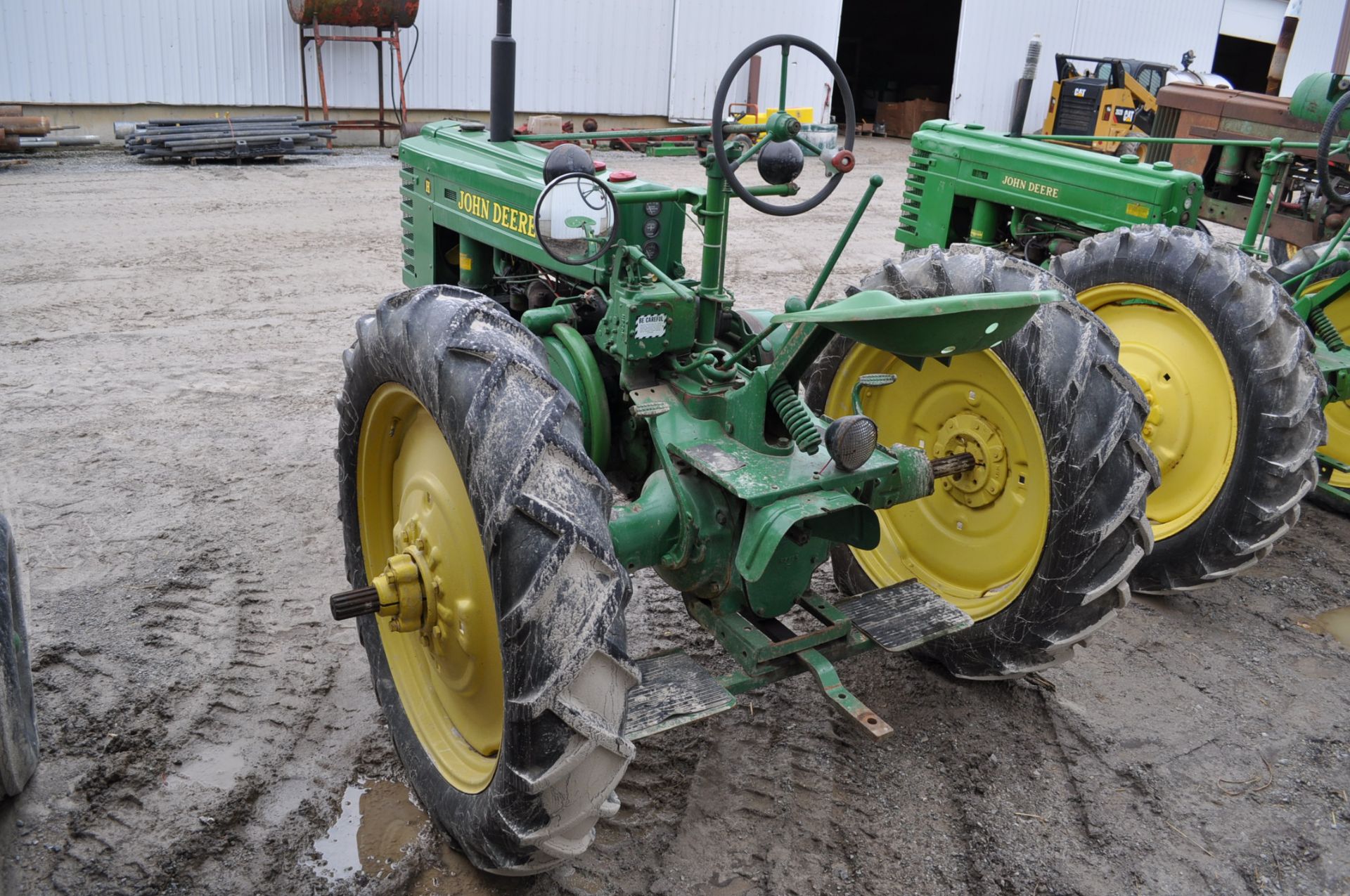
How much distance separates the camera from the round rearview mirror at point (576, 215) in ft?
8.84

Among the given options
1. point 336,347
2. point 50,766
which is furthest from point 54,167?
point 50,766

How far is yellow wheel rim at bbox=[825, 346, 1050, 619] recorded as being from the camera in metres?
2.83

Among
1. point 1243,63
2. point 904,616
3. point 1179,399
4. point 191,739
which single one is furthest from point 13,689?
point 1243,63

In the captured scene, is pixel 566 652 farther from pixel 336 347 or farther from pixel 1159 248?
pixel 336 347

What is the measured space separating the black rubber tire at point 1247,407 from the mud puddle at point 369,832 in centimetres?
268

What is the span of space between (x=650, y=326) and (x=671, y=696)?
3.15 ft

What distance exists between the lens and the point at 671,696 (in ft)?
7.64

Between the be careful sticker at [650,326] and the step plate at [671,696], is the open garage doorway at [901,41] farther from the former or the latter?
the step plate at [671,696]

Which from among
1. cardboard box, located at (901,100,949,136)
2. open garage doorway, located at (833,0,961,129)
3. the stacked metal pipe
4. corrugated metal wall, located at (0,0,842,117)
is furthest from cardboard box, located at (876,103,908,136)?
the stacked metal pipe

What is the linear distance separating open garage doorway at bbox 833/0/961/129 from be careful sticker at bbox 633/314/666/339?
1996cm

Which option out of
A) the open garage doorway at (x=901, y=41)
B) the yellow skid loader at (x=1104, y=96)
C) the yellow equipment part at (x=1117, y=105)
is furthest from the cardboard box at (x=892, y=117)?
the yellow equipment part at (x=1117, y=105)

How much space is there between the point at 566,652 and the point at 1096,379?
60.6 inches

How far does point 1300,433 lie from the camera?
3555mm

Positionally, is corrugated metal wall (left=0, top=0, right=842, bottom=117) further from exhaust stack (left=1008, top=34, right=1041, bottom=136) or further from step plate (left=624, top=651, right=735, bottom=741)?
step plate (left=624, top=651, right=735, bottom=741)
